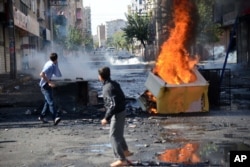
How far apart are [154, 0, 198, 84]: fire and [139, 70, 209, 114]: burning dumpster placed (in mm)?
350

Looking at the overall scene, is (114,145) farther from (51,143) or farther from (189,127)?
(189,127)

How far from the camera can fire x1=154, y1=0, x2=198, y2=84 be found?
11.9 m

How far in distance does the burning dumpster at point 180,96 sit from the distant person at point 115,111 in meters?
4.95

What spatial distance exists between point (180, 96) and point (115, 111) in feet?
17.3

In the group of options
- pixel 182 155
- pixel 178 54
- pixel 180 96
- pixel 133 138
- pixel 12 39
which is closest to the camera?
pixel 182 155

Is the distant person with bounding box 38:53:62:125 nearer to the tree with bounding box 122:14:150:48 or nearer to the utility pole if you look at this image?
the utility pole

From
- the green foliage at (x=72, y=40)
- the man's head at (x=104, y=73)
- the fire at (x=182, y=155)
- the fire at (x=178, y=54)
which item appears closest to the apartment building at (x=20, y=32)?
the fire at (x=178, y=54)

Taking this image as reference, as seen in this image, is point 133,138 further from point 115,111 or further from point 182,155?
point 115,111

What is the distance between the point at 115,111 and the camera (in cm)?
623

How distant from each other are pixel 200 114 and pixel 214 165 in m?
5.37

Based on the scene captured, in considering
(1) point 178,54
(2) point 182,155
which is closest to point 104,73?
(2) point 182,155

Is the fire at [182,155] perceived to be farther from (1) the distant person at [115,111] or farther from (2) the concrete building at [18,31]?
(2) the concrete building at [18,31]

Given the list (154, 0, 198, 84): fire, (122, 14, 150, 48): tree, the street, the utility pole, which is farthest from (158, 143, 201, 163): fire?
(122, 14, 150, 48): tree

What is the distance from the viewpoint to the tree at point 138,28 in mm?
70188
